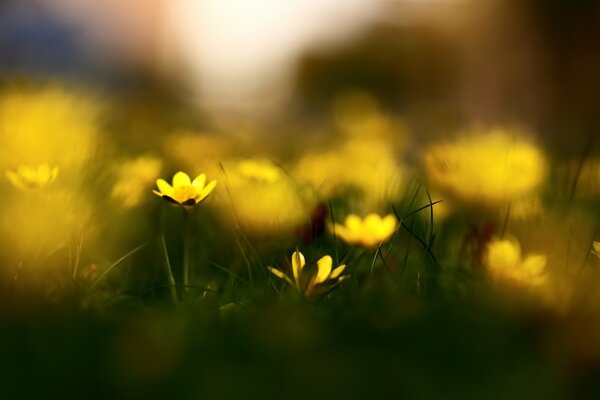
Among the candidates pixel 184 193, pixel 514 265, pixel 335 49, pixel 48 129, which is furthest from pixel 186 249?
pixel 335 49

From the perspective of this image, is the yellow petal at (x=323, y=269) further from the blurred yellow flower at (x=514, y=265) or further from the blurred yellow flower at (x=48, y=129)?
the blurred yellow flower at (x=48, y=129)

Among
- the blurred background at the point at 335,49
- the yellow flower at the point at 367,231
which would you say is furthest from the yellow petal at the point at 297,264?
the blurred background at the point at 335,49

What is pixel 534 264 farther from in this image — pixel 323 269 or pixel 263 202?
pixel 263 202

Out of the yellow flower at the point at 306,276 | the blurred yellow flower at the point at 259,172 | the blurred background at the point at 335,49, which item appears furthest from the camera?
the blurred background at the point at 335,49

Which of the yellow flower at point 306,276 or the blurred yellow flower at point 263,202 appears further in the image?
the blurred yellow flower at point 263,202

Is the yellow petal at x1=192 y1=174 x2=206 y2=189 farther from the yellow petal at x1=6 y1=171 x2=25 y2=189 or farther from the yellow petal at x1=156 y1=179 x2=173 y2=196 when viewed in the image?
the yellow petal at x1=6 y1=171 x2=25 y2=189

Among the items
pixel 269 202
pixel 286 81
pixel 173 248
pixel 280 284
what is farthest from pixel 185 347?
pixel 286 81

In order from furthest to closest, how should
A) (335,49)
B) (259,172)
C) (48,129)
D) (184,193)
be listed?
(335,49) < (48,129) < (259,172) < (184,193)

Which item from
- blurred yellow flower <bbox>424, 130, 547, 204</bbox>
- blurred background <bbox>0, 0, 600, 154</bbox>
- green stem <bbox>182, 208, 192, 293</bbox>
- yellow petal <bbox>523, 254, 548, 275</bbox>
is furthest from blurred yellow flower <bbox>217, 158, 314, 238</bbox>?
blurred background <bbox>0, 0, 600, 154</bbox>

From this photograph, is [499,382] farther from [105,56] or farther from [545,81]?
[105,56]
